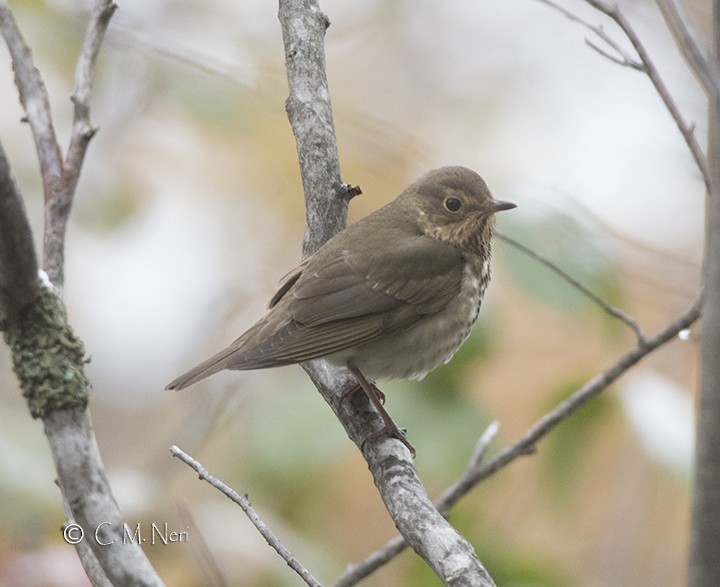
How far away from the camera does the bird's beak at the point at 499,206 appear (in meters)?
3.83

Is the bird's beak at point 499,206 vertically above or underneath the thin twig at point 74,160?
underneath

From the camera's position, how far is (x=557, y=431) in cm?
367

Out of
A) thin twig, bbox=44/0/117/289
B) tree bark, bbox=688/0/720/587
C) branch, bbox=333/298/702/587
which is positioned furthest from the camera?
branch, bbox=333/298/702/587

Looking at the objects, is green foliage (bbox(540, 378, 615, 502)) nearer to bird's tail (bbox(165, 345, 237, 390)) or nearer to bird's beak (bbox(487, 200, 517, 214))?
bird's beak (bbox(487, 200, 517, 214))

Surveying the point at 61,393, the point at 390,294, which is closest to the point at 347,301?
the point at 390,294

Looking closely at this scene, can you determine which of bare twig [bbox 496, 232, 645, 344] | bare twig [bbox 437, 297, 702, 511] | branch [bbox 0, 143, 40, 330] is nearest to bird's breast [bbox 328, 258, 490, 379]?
bare twig [bbox 496, 232, 645, 344]

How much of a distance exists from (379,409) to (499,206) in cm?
108

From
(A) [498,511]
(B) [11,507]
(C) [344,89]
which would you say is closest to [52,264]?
(B) [11,507]

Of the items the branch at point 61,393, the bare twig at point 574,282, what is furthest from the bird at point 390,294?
the branch at point 61,393

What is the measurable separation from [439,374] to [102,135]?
10.4 feet

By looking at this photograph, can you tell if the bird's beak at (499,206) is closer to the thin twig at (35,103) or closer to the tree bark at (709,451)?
the thin twig at (35,103)

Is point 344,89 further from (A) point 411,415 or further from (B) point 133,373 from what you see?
(A) point 411,415

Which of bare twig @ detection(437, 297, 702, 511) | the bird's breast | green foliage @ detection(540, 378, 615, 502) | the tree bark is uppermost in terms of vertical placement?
the tree bark

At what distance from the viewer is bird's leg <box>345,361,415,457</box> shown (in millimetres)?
3223
